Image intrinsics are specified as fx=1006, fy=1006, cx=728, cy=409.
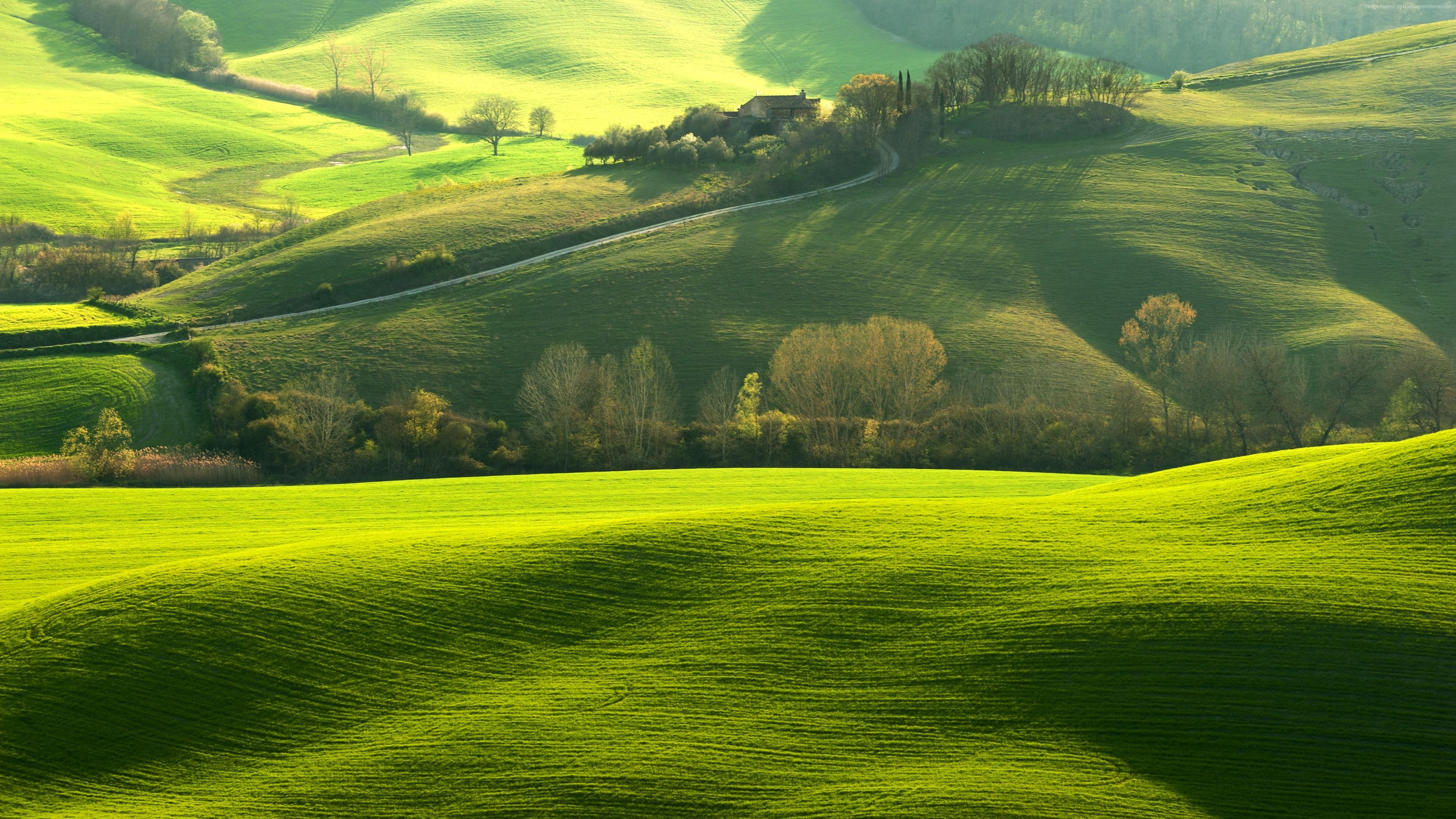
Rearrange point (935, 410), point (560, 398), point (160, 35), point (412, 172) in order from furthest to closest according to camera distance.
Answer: point (160, 35), point (412, 172), point (935, 410), point (560, 398)

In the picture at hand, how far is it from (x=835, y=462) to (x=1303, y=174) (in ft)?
262

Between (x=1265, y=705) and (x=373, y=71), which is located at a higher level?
(x=373, y=71)

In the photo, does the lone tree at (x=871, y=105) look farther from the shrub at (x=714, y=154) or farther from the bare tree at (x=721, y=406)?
the bare tree at (x=721, y=406)

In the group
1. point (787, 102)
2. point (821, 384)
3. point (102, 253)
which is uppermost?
point (787, 102)

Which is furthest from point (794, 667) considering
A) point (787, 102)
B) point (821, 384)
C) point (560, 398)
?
point (787, 102)

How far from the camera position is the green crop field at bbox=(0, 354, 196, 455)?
212ft

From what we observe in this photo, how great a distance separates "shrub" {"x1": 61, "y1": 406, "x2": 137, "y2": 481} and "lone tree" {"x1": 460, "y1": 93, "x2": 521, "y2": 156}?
11061 centimetres

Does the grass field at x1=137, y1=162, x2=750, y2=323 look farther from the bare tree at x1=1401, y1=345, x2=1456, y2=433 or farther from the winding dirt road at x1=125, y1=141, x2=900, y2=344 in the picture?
the bare tree at x1=1401, y1=345, x2=1456, y2=433

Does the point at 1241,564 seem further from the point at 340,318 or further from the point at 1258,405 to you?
the point at 340,318

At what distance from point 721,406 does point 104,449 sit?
1513 inches

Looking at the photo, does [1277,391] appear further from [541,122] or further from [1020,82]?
[541,122]

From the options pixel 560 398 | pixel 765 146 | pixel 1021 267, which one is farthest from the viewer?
pixel 765 146

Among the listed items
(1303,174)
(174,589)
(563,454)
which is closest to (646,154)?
(563,454)

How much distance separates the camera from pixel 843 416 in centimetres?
6944
